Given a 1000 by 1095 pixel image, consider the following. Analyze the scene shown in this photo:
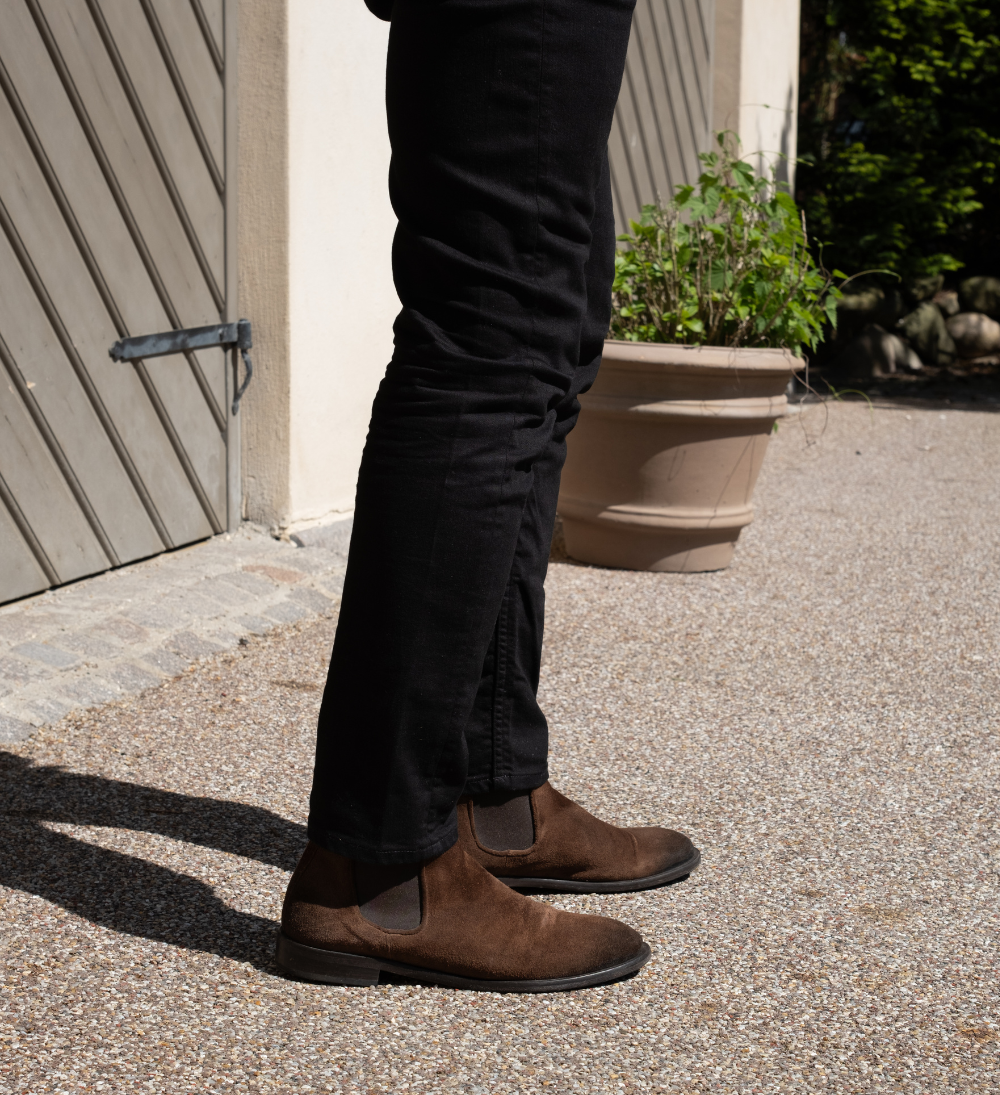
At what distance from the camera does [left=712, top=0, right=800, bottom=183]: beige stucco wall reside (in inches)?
244

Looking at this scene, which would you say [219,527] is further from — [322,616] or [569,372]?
[569,372]

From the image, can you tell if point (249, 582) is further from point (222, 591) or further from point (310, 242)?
point (310, 242)

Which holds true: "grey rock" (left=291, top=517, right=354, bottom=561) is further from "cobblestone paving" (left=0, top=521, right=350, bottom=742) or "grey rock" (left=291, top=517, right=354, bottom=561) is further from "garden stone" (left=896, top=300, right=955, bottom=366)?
"garden stone" (left=896, top=300, right=955, bottom=366)

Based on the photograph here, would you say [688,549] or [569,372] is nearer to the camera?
[569,372]

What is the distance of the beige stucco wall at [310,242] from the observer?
3.25m

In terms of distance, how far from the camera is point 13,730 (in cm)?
225

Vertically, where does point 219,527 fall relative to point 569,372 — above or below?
below

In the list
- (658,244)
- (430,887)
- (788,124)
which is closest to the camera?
(430,887)

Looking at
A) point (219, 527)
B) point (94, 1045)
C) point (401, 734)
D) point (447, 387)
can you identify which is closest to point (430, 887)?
point (401, 734)

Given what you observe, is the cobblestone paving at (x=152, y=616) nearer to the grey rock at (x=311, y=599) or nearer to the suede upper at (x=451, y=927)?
the grey rock at (x=311, y=599)

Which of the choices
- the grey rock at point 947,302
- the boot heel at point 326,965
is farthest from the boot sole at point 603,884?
the grey rock at point 947,302

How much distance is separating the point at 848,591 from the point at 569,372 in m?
2.35

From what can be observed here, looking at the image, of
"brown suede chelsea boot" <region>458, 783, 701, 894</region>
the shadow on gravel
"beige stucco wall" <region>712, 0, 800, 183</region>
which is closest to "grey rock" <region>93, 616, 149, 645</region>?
the shadow on gravel

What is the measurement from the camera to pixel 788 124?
7133 mm
